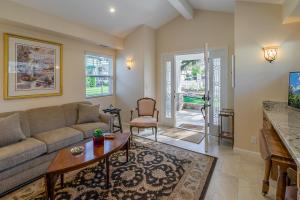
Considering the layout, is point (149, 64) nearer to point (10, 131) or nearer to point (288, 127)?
point (10, 131)

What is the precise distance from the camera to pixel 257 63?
9.64 feet

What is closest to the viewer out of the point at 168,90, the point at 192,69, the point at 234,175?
the point at 234,175

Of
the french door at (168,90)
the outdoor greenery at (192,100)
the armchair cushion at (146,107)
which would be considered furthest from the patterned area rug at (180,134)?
the outdoor greenery at (192,100)

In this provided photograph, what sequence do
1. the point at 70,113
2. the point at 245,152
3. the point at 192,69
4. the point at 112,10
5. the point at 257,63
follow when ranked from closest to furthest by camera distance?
the point at 257,63 < the point at 245,152 < the point at 70,113 < the point at 112,10 < the point at 192,69

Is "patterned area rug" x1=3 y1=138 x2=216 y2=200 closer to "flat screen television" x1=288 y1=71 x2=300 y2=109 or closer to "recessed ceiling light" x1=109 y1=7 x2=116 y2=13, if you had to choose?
"flat screen television" x1=288 y1=71 x2=300 y2=109

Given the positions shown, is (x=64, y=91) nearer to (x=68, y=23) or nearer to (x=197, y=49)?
(x=68, y=23)

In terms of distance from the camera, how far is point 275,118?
2.12 meters

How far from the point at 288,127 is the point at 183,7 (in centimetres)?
312

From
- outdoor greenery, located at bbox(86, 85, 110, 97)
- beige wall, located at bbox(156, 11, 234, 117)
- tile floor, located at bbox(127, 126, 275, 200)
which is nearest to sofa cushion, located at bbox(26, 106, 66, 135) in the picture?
outdoor greenery, located at bbox(86, 85, 110, 97)

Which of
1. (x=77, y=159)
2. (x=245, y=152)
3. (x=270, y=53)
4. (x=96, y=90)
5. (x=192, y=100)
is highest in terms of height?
(x=270, y=53)

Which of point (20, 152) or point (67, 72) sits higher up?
point (67, 72)

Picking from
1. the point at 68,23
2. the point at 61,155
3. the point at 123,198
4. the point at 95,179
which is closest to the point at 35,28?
the point at 68,23

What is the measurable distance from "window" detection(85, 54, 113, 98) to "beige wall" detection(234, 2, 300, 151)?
11.4 ft

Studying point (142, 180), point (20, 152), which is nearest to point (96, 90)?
point (20, 152)
